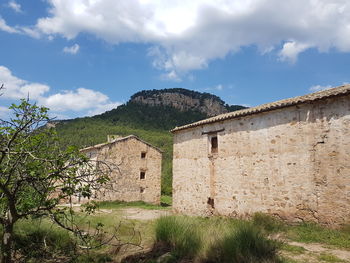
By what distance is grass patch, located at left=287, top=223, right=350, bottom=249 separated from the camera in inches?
277

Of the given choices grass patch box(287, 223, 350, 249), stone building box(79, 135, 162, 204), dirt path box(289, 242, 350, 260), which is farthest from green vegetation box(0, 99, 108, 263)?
stone building box(79, 135, 162, 204)

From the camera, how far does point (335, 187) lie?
806 cm

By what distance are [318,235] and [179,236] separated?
391 cm

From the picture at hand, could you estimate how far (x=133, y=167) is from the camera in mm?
21953

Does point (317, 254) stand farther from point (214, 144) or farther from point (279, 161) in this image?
point (214, 144)

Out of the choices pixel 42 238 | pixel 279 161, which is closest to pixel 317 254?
pixel 279 161

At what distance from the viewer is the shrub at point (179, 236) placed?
6223mm

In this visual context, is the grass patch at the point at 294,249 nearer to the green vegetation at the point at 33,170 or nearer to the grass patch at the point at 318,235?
the grass patch at the point at 318,235

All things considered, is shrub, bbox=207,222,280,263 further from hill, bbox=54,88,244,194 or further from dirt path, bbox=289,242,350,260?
hill, bbox=54,88,244,194

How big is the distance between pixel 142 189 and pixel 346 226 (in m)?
16.5

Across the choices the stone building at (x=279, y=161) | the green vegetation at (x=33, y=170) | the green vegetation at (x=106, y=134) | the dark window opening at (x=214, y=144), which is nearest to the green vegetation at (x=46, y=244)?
the green vegetation at (x=33, y=170)

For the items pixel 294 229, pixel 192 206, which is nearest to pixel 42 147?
pixel 294 229

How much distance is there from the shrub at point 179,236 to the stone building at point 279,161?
12.1 ft

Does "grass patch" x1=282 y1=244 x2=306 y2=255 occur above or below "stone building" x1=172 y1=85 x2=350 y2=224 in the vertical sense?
below
